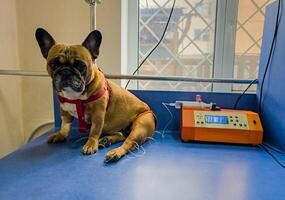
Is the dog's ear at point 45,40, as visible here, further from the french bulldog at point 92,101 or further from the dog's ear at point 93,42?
the dog's ear at point 93,42

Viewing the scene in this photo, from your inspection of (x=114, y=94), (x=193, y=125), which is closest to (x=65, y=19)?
(x=114, y=94)

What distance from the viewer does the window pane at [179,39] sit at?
1.62 metres

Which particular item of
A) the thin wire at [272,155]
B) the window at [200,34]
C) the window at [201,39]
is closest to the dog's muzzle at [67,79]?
the thin wire at [272,155]

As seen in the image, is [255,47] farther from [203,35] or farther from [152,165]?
[152,165]

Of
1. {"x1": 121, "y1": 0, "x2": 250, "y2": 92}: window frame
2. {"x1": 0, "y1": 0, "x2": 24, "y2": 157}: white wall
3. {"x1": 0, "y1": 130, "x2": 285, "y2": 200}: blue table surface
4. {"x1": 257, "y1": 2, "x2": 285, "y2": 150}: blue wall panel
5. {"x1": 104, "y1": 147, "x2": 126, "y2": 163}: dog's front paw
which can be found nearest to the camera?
{"x1": 0, "y1": 130, "x2": 285, "y2": 200}: blue table surface

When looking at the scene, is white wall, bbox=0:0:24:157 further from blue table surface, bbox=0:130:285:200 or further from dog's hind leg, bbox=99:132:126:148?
dog's hind leg, bbox=99:132:126:148

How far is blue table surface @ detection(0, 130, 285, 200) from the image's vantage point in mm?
653

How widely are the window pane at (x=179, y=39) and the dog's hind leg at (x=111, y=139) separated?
66 cm

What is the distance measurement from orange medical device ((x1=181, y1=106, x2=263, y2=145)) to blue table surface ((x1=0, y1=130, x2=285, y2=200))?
1.8 inches

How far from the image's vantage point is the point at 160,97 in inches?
47.6

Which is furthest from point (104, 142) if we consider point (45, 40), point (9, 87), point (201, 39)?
point (201, 39)

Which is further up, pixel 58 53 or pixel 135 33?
pixel 135 33

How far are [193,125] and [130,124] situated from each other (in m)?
0.24

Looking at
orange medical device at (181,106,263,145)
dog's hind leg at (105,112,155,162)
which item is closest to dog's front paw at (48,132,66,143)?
dog's hind leg at (105,112,155,162)
